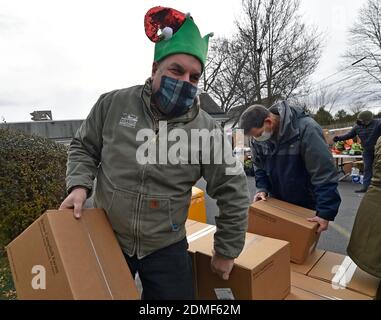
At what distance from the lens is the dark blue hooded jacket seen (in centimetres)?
216

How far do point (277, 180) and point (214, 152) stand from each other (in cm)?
134

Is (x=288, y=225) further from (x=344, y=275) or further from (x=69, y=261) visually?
(x=69, y=261)

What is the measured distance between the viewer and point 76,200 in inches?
50.1

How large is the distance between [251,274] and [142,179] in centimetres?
72

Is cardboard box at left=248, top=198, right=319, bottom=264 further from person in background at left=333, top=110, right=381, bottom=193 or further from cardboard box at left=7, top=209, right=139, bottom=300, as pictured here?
person in background at left=333, top=110, right=381, bottom=193

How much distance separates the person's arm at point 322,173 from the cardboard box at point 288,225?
0.15 meters

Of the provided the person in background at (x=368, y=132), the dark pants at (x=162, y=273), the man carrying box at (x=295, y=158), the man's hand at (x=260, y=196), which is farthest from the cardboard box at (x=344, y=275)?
the person in background at (x=368, y=132)

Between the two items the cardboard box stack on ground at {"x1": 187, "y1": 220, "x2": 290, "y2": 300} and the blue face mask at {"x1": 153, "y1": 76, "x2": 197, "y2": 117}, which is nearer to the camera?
the blue face mask at {"x1": 153, "y1": 76, "x2": 197, "y2": 117}

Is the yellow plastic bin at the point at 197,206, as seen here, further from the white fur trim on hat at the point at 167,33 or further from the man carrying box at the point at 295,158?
the white fur trim on hat at the point at 167,33

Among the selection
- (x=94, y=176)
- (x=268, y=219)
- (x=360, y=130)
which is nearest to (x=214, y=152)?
(x=94, y=176)

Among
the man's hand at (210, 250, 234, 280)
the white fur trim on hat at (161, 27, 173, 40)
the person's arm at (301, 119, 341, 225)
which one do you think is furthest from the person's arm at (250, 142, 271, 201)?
the white fur trim on hat at (161, 27, 173, 40)

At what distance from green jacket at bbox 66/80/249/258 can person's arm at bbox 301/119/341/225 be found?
1.02 m

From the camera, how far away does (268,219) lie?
228cm

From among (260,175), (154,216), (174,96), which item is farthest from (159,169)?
(260,175)
